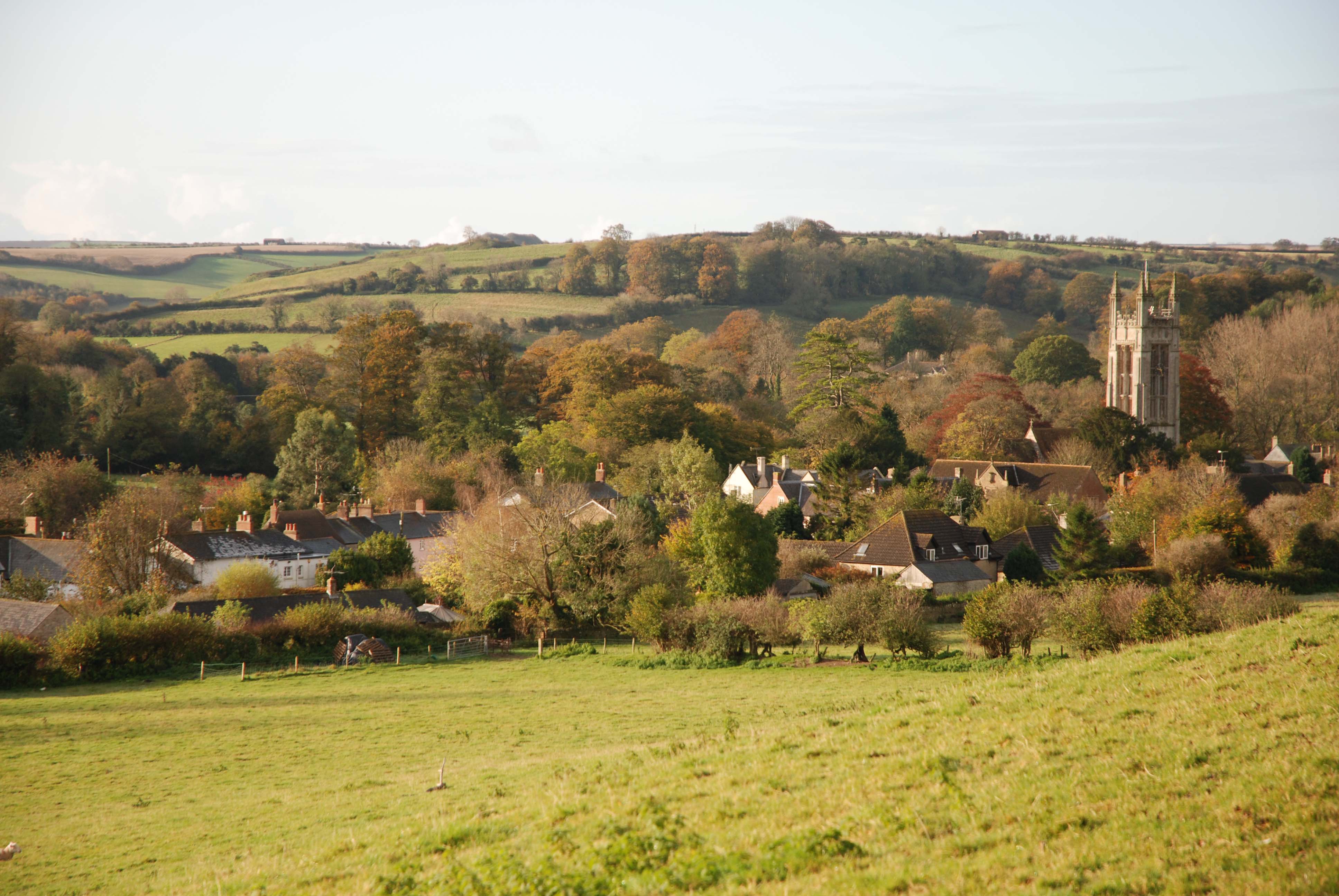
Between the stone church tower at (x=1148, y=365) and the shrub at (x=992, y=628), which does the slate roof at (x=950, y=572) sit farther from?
the stone church tower at (x=1148, y=365)

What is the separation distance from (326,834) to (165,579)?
102 ft

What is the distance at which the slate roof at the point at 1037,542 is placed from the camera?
43938 millimetres

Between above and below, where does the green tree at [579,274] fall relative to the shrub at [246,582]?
above

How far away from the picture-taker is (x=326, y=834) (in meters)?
12.1

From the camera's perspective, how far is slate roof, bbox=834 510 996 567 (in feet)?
142

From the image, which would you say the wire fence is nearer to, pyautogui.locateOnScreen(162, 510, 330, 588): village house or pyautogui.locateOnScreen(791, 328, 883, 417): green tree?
pyautogui.locateOnScreen(162, 510, 330, 588): village house

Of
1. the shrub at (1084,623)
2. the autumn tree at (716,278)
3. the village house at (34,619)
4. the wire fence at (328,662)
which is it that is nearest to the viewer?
the shrub at (1084,623)

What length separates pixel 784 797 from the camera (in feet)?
32.7

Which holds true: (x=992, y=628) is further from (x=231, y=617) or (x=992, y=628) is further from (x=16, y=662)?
(x=16, y=662)

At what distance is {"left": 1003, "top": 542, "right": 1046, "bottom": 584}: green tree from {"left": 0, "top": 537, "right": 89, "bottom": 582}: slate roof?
115 feet

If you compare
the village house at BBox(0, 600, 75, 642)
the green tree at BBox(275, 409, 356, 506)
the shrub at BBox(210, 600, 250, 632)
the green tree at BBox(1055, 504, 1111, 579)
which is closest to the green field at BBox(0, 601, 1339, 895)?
the shrub at BBox(210, 600, 250, 632)

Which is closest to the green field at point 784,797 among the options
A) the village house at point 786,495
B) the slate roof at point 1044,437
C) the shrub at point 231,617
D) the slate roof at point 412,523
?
the shrub at point 231,617

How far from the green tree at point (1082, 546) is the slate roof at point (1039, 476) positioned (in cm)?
1067

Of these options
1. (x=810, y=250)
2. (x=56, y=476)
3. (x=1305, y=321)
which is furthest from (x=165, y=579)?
(x=810, y=250)
